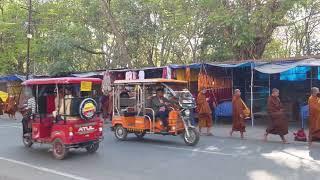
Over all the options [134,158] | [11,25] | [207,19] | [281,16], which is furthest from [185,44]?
[134,158]

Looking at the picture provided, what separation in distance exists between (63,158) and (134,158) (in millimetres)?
1714

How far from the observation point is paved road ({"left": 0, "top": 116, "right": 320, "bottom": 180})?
870cm

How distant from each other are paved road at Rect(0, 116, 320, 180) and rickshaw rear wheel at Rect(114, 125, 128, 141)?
1.42 ft

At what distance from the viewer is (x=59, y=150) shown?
35.9 ft

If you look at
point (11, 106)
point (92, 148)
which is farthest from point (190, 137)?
point (11, 106)

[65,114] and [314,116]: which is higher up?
[65,114]

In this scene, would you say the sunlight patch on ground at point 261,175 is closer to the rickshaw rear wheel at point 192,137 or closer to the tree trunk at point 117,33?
the rickshaw rear wheel at point 192,137

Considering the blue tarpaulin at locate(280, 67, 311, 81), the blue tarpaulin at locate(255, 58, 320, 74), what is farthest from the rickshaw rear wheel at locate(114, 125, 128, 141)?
the blue tarpaulin at locate(280, 67, 311, 81)

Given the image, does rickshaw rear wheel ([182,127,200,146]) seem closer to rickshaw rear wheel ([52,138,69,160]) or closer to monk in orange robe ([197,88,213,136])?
monk in orange robe ([197,88,213,136])

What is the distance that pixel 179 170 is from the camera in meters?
9.13

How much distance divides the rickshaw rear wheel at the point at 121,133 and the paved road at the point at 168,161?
434 millimetres

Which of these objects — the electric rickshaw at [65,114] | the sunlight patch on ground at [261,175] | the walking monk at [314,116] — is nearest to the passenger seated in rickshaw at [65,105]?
the electric rickshaw at [65,114]

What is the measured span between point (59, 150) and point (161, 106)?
3613mm

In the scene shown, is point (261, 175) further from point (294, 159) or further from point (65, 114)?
point (65, 114)
